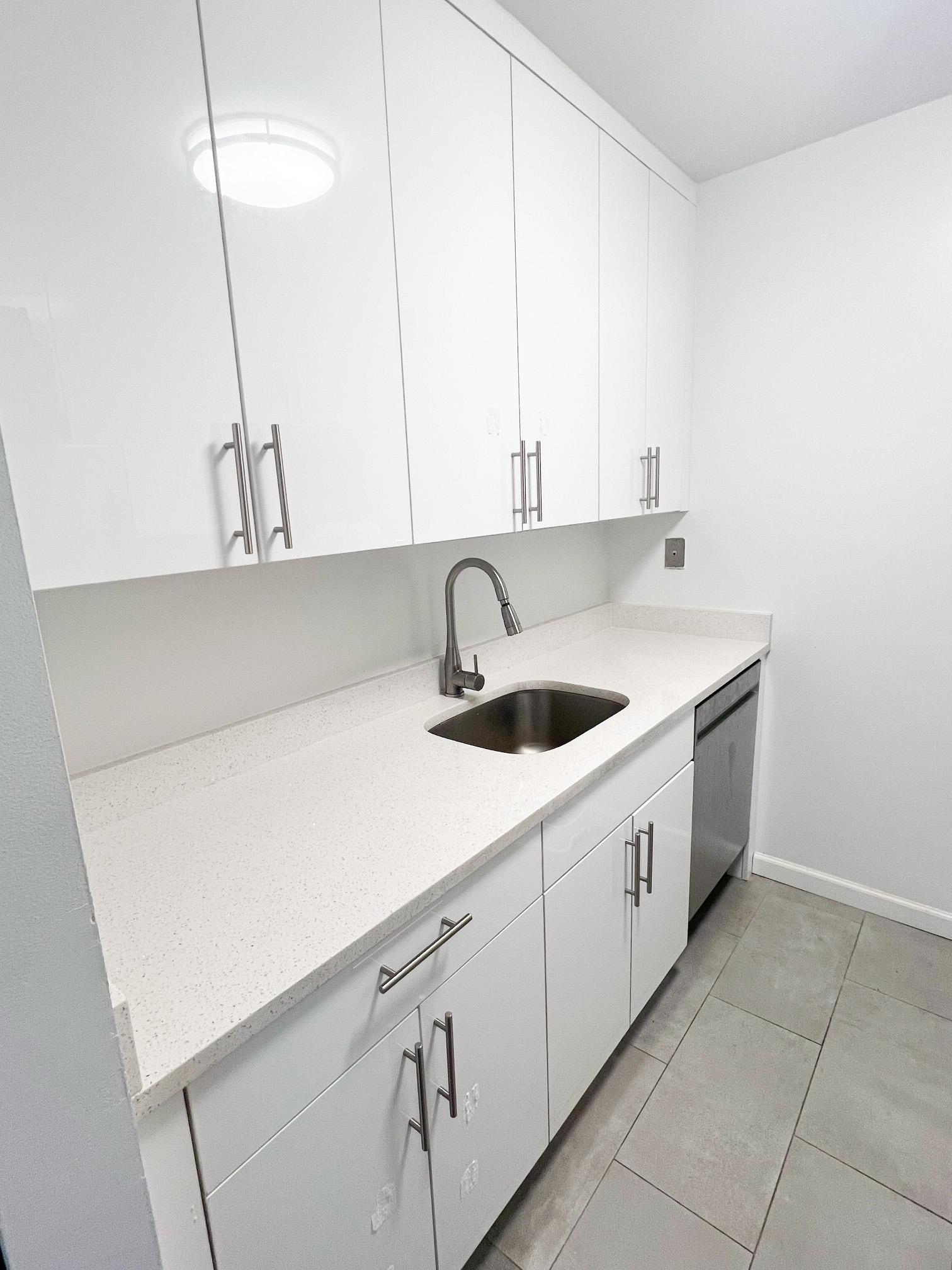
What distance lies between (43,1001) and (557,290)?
1581mm

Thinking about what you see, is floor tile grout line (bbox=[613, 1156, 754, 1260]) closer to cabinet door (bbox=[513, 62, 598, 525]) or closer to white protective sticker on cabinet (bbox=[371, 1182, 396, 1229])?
white protective sticker on cabinet (bbox=[371, 1182, 396, 1229])

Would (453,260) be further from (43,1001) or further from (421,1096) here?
(421,1096)

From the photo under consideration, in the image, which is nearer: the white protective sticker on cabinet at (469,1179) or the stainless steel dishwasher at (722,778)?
the white protective sticker on cabinet at (469,1179)

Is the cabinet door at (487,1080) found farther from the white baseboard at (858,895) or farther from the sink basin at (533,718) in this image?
the white baseboard at (858,895)

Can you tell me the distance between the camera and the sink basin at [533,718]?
1.72 meters

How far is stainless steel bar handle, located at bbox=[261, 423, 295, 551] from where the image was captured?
952mm

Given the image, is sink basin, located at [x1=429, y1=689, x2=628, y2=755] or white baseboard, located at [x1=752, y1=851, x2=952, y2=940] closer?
sink basin, located at [x1=429, y1=689, x2=628, y2=755]

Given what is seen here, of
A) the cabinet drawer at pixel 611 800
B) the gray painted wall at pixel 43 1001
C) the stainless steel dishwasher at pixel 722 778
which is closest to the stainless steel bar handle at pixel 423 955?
the cabinet drawer at pixel 611 800

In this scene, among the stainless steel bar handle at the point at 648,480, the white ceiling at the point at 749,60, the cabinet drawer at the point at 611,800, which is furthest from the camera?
the stainless steel bar handle at the point at 648,480

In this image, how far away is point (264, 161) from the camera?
2.96ft

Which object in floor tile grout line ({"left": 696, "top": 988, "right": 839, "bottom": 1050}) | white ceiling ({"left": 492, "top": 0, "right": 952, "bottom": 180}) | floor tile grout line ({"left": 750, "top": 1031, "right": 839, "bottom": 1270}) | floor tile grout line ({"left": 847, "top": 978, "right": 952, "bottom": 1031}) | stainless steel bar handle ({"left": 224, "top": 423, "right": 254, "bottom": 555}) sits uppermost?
white ceiling ({"left": 492, "top": 0, "right": 952, "bottom": 180})

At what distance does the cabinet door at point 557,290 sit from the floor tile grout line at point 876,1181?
1.51 metres

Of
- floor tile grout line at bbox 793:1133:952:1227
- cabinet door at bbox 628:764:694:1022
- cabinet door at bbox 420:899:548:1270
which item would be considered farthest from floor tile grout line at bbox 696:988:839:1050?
cabinet door at bbox 420:899:548:1270

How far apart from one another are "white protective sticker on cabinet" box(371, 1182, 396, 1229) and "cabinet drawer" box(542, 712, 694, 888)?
499mm
